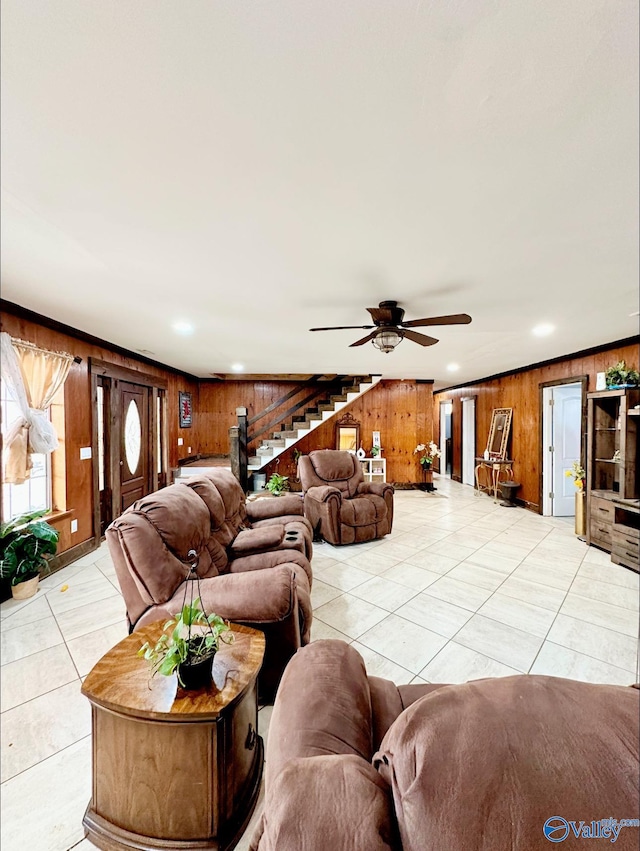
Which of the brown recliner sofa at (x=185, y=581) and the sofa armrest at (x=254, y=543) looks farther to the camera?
the sofa armrest at (x=254, y=543)

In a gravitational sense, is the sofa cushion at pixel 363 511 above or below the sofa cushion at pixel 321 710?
below

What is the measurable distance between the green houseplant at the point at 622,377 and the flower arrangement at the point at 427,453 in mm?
3499

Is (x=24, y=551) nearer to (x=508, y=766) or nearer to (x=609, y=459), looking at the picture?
(x=508, y=766)

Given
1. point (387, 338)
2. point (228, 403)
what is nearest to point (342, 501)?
point (387, 338)

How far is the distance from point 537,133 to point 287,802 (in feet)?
6.14

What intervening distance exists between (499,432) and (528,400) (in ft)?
2.96

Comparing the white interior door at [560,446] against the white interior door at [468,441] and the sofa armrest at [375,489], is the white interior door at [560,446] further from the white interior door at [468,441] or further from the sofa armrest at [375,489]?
the sofa armrest at [375,489]

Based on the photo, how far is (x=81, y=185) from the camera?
1418mm

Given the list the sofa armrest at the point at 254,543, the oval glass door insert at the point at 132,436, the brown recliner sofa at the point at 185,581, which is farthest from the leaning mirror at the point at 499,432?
the oval glass door insert at the point at 132,436

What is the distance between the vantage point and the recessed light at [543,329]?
3.43m

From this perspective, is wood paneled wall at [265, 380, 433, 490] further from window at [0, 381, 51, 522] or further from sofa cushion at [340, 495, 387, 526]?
window at [0, 381, 51, 522]

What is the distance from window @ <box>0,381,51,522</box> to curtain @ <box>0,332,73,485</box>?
0.08 meters

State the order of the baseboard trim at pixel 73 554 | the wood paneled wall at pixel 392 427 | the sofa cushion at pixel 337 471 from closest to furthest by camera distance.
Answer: the baseboard trim at pixel 73 554 → the sofa cushion at pixel 337 471 → the wood paneled wall at pixel 392 427

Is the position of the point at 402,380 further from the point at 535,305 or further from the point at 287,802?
the point at 287,802
